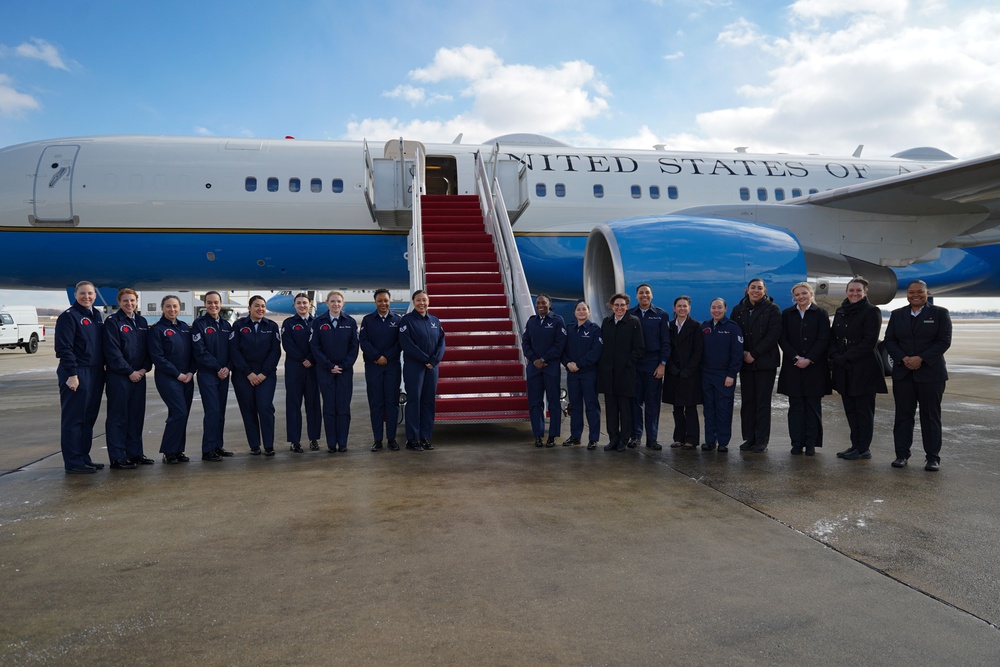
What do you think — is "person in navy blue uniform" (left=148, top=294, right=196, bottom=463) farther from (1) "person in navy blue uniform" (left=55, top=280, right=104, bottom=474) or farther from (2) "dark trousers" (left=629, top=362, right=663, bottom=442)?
(2) "dark trousers" (left=629, top=362, right=663, bottom=442)

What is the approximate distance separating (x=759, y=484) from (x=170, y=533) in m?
3.70

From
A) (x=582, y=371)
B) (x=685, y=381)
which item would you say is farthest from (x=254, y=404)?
(x=685, y=381)

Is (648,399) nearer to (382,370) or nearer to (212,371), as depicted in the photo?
(382,370)

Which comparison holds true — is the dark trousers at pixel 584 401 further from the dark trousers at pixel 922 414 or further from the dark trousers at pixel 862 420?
the dark trousers at pixel 922 414

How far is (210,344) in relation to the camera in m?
5.68

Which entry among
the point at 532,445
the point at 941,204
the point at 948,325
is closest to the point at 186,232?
the point at 532,445

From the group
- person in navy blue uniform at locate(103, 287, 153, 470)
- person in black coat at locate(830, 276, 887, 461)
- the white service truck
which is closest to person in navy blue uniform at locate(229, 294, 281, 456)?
person in navy blue uniform at locate(103, 287, 153, 470)

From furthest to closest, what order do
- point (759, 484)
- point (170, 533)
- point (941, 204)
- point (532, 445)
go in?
point (941, 204) < point (532, 445) < point (759, 484) < point (170, 533)

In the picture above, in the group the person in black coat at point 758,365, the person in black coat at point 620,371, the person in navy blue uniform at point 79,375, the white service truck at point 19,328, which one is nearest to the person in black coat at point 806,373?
the person in black coat at point 758,365

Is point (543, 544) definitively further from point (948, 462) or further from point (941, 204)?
point (941, 204)

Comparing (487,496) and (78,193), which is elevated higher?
(78,193)

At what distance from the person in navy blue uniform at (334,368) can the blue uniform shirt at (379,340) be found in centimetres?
12

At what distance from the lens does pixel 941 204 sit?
9.12 meters

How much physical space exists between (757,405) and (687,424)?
2.04ft
